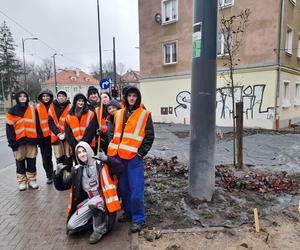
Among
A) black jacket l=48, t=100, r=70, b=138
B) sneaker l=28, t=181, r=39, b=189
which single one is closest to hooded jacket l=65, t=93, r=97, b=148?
black jacket l=48, t=100, r=70, b=138

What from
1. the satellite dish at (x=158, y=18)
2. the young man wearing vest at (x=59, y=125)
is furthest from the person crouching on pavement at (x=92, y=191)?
the satellite dish at (x=158, y=18)

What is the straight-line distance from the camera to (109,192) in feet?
11.2

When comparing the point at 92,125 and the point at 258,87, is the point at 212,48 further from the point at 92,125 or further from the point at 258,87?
the point at 258,87

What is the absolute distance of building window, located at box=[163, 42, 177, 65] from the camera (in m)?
19.0

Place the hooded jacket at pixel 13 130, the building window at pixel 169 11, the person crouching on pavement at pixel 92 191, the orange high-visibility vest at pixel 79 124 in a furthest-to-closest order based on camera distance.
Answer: the building window at pixel 169 11, the hooded jacket at pixel 13 130, the orange high-visibility vest at pixel 79 124, the person crouching on pavement at pixel 92 191

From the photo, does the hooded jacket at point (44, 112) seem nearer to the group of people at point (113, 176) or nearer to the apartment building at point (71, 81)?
the group of people at point (113, 176)

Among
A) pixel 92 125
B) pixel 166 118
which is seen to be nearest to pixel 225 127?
pixel 166 118

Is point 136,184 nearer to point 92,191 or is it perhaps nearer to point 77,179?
point 92,191

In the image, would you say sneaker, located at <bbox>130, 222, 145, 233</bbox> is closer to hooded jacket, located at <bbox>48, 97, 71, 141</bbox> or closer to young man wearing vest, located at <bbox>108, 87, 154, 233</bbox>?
young man wearing vest, located at <bbox>108, 87, 154, 233</bbox>

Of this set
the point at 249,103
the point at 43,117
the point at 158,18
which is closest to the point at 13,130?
the point at 43,117

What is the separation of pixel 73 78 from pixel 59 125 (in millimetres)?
68924

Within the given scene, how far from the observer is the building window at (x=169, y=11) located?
737 inches

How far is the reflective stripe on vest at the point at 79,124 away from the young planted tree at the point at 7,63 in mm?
50812

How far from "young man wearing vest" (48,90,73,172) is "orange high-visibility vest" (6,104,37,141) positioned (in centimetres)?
33
